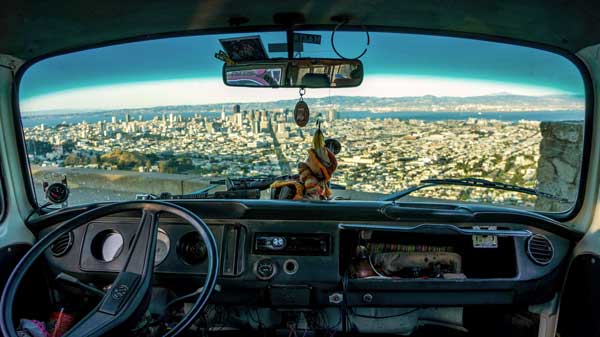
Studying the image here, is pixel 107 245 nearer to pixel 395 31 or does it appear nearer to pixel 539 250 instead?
pixel 395 31

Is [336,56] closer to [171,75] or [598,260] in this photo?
[171,75]

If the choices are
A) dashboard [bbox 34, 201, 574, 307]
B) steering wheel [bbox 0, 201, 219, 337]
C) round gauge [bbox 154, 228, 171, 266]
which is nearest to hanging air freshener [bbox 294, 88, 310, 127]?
dashboard [bbox 34, 201, 574, 307]

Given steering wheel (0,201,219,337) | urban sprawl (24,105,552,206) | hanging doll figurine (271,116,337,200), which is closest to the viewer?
steering wheel (0,201,219,337)

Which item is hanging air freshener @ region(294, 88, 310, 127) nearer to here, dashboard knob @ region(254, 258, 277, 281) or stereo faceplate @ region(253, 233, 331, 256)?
stereo faceplate @ region(253, 233, 331, 256)

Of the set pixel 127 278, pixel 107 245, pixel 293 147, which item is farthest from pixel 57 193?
pixel 293 147

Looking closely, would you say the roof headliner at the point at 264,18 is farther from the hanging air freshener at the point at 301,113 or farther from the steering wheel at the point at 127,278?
the steering wheel at the point at 127,278

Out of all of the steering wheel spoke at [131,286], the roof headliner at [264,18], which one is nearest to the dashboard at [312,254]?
the steering wheel spoke at [131,286]
